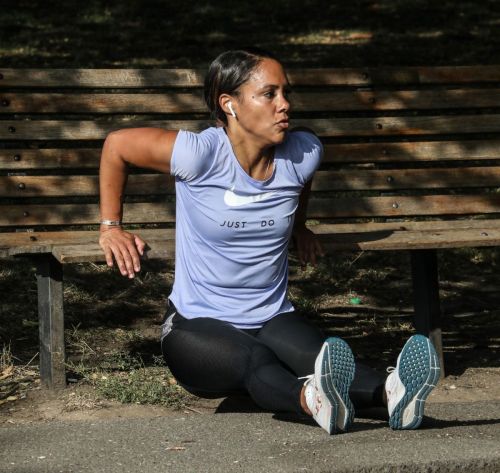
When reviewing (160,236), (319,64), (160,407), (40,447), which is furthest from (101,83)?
(319,64)

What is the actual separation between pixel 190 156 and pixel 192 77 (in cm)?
166

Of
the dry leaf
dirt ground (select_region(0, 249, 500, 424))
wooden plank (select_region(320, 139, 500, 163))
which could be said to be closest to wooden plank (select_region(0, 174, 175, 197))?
dirt ground (select_region(0, 249, 500, 424))

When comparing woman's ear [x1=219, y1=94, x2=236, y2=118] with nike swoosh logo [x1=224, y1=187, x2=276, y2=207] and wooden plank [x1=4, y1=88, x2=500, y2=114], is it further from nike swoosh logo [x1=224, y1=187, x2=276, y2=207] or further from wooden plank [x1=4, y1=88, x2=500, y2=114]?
wooden plank [x1=4, y1=88, x2=500, y2=114]

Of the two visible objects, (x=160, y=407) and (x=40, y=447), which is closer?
(x=40, y=447)

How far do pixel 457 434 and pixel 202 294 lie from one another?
3.73 ft

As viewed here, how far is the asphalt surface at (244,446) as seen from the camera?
424 cm

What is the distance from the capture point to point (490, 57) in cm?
1231

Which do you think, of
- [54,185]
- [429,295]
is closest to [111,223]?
[54,185]

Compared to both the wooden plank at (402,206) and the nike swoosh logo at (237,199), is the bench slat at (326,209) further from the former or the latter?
the nike swoosh logo at (237,199)

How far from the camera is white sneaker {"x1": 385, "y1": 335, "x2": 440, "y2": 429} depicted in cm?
419

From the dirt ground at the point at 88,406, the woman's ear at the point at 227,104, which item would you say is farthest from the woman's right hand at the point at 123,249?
the dirt ground at the point at 88,406

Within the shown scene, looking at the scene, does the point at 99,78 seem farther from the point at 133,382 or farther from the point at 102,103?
the point at 133,382

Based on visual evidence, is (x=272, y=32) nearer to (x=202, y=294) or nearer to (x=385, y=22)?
(x=385, y=22)

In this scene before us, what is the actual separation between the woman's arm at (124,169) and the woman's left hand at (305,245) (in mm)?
712
